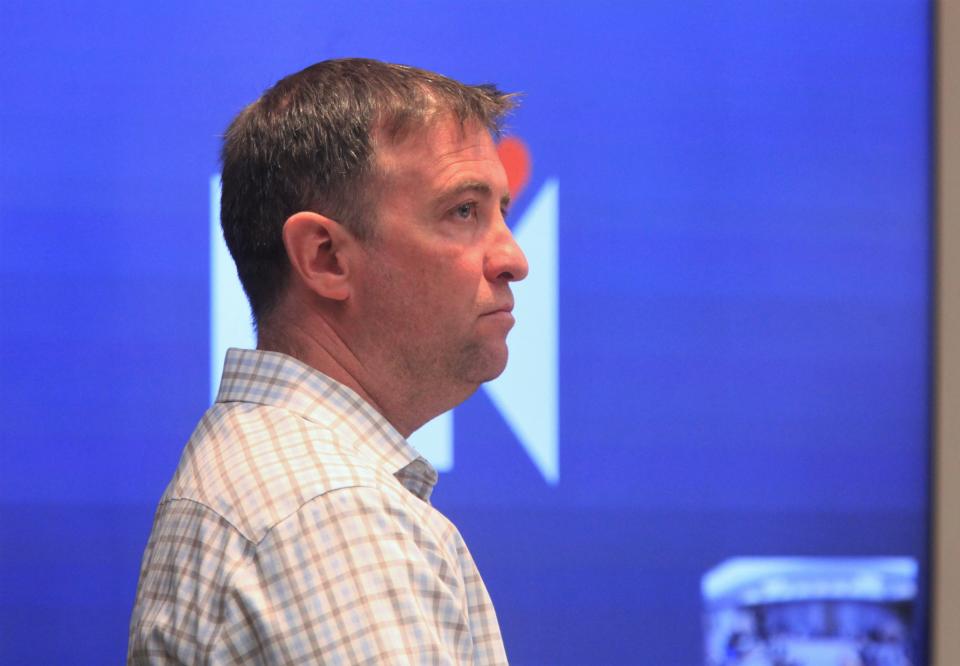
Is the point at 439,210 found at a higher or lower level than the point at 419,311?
higher

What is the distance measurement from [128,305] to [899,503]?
146 cm

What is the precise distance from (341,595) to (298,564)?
4 cm

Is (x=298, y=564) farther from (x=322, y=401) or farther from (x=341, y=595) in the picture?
(x=322, y=401)

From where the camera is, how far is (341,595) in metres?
0.99

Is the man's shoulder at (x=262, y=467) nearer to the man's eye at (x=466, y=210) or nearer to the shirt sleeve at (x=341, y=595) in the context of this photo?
the shirt sleeve at (x=341, y=595)

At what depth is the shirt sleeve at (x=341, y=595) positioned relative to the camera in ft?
3.21

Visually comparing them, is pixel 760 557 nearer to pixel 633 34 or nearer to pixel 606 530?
pixel 606 530

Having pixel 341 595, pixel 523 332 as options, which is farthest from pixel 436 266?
pixel 523 332

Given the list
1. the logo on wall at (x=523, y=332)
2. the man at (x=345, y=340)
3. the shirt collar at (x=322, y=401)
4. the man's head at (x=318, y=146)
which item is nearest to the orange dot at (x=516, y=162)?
the logo on wall at (x=523, y=332)

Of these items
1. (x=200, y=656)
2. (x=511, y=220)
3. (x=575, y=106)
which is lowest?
(x=200, y=656)

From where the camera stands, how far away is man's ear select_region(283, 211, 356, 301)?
1333 millimetres

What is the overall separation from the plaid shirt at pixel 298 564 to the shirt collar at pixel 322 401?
20 mm

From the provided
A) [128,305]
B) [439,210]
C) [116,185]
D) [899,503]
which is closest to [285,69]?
[116,185]

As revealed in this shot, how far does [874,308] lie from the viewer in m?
2.28
